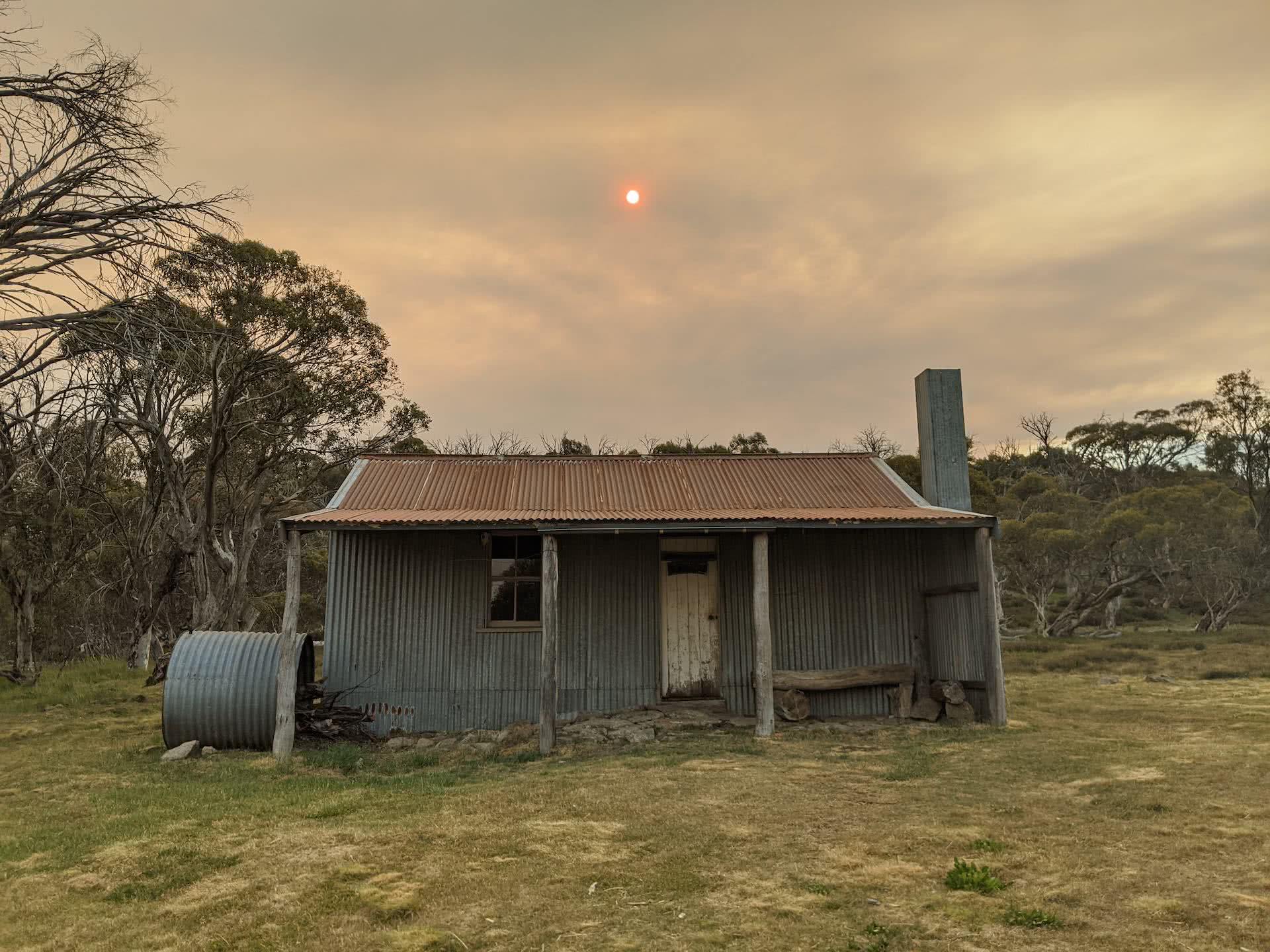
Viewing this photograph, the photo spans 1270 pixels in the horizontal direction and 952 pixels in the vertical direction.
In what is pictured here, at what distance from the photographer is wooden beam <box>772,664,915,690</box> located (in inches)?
510

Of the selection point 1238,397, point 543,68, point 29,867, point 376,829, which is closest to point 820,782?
point 376,829

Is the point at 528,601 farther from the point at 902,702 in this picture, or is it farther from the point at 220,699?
the point at 902,702

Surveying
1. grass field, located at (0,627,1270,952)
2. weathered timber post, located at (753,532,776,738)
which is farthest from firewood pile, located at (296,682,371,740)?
weathered timber post, located at (753,532,776,738)

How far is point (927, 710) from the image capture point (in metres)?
13.0

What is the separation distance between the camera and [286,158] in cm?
1342

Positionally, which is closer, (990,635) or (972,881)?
(972,881)

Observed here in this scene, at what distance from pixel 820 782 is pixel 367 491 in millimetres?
8400

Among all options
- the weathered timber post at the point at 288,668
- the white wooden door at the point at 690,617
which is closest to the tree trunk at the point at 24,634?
the weathered timber post at the point at 288,668

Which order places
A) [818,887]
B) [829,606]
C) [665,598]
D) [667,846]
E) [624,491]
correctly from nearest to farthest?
[818,887]
[667,846]
[665,598]
[829,606]
[624,491]

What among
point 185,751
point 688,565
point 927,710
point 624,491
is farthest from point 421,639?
point 927,710

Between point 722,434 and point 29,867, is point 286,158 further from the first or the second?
point 722,434

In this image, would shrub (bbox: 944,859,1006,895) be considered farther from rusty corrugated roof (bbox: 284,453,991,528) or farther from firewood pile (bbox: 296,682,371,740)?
firewood pile (bbox: 296,682,371,740)

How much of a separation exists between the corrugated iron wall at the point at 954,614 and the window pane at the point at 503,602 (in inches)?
265

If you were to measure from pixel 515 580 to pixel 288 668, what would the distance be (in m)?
3.56
